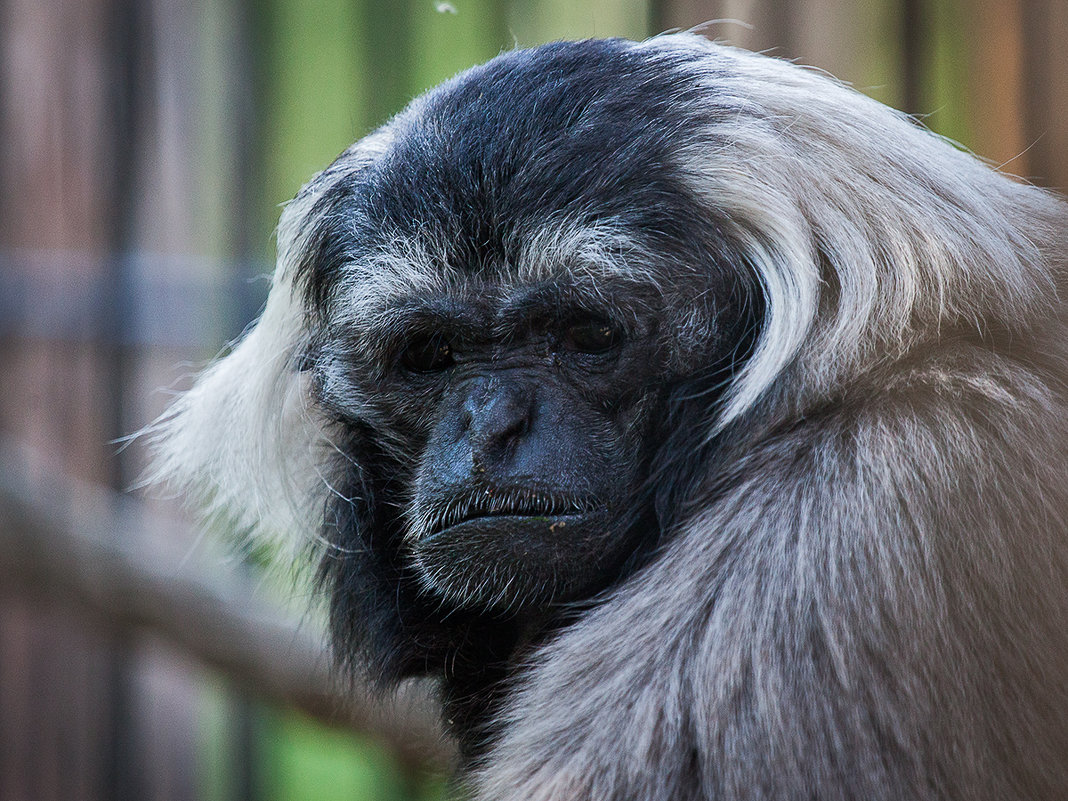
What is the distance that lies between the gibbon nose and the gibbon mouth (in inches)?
3.9

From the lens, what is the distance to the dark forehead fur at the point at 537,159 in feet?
8.42

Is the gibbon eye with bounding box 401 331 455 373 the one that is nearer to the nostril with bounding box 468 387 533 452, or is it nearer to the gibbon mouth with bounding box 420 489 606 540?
the nostril with bounding box 468 387 533 452

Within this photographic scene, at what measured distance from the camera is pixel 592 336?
265cm

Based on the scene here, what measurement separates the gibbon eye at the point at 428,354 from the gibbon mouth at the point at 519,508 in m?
0.42

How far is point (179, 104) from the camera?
217 inches

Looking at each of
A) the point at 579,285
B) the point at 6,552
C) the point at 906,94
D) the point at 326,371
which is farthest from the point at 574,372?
the point at 6,552

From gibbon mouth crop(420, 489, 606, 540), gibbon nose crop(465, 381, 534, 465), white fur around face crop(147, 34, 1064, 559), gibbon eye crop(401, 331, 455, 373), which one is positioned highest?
white fur around face crop(147, 34, 1064, 559)

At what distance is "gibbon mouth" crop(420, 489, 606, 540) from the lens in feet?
8.30

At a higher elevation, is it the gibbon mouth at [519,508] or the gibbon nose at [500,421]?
the gibbon nose at [500,421]

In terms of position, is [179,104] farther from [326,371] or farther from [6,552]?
[326,371]

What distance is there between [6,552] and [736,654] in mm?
3699

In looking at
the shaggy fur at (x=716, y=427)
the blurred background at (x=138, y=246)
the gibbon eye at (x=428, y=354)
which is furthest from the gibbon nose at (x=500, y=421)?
the blurred background at (x=138, y=246)

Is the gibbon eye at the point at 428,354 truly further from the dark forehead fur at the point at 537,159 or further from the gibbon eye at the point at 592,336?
the gibbon eye at the point at 592,336

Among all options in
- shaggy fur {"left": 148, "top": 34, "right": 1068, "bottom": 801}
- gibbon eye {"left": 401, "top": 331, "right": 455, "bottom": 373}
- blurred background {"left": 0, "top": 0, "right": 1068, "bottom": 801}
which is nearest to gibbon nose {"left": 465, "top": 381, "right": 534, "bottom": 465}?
shaggy fur {"left": 148, "top": 34, "right": 1068, "bottom": 801}
